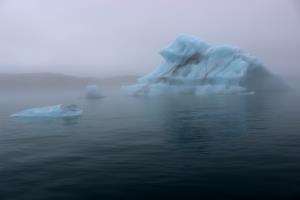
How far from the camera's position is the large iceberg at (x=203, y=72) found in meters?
50.2

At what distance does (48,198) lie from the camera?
8.48 meters

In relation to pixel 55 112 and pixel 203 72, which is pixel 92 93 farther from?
pixel 55 112

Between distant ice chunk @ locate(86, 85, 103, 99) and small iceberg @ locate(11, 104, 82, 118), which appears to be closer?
small iceberg @ locate(11, 104, 82, 118)

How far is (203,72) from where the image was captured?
170ft

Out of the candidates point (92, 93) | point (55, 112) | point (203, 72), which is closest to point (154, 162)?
point (55, 112)

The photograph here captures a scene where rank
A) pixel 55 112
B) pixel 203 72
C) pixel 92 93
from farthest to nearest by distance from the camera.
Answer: pixel 92 93 < pixel 203 72 < pixel 55 112

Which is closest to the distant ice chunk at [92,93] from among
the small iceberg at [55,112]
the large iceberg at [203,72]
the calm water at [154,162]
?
the large iceberg at [203,72]

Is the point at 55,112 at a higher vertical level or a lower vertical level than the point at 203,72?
lower

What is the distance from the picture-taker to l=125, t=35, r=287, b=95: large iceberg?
50.2 metres

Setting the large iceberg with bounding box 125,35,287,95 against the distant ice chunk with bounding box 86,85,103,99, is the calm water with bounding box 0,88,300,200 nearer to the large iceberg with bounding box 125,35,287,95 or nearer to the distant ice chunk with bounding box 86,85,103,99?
the large iceberg with bounding box 125,35,287,95

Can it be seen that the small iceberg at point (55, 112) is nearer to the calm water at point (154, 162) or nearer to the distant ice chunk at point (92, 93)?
the calm water at point (154, 162)

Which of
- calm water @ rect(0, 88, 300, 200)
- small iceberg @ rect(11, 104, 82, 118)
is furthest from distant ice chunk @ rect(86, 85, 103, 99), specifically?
calm water @ rect(0, 88, 300, 200)

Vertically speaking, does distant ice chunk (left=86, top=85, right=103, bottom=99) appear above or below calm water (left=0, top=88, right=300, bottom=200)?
above

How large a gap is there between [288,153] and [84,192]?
7.48 metres
